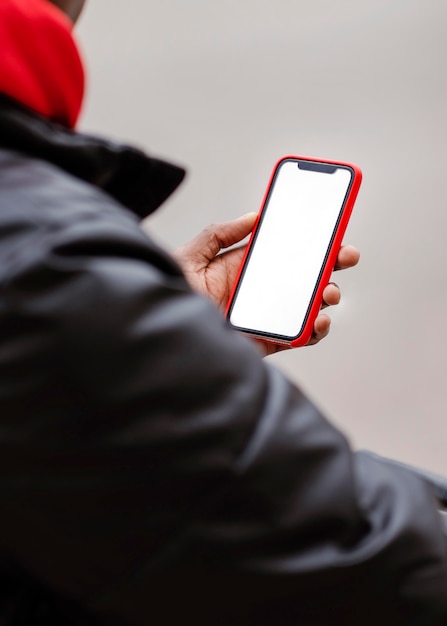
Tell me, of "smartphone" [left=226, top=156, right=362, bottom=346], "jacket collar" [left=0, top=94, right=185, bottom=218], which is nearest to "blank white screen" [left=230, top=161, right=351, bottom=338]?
"smartphone" [left=226, top=156, right=362, bottom=346]

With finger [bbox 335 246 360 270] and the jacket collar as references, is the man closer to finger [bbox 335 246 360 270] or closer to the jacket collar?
the jacket collar

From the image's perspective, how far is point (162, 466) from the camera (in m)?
0.21

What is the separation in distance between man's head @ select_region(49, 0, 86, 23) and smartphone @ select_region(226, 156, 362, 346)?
30cm

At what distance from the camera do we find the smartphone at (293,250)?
59cm

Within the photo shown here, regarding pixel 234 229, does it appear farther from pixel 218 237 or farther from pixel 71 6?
pixel 71 6

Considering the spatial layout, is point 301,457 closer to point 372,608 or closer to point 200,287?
point 372,608

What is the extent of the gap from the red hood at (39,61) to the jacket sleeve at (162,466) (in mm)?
54

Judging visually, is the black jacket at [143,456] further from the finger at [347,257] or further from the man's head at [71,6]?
the finger at [347,257]

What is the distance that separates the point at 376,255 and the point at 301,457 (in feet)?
2.42

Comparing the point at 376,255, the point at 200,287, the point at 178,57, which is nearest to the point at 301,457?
the point at 200,287

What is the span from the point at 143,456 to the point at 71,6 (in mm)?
187

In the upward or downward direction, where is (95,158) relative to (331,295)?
upward

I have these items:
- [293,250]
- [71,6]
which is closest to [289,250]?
[293,250]

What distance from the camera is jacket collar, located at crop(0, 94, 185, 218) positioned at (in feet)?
0.78
